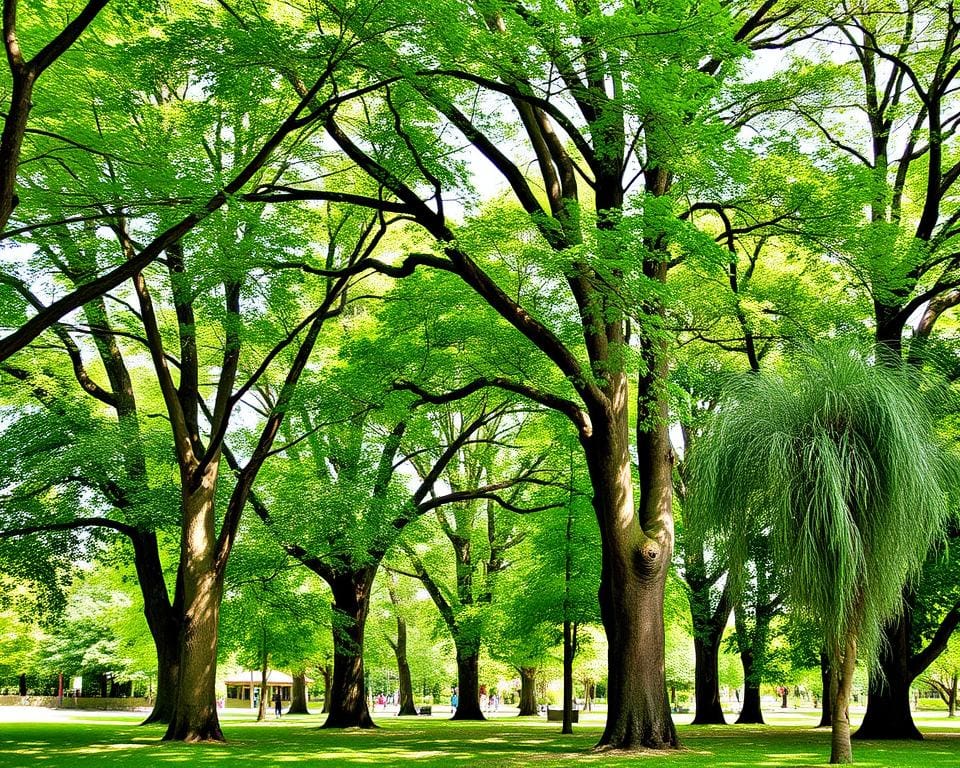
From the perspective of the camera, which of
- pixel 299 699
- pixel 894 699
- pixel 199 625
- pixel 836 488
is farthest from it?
pixel 299 699

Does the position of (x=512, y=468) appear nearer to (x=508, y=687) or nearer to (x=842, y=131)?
(x=842, y=131)

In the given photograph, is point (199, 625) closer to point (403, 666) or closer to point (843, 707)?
point (843, 707)

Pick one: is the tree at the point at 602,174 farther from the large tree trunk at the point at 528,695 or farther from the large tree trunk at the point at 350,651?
the large tree trunk at the point at 528,695

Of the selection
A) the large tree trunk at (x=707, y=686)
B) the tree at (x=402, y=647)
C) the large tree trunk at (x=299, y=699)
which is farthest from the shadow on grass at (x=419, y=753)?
the large tree trunk at (x=299, y=699)

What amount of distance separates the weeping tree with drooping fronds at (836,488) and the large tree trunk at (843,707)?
0.02m

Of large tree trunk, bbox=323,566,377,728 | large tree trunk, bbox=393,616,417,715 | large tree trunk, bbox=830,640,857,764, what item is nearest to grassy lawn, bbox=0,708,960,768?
large tree trunk, bbox=830,640,857,764

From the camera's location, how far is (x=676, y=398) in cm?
1570

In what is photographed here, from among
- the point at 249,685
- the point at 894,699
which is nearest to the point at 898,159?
the point at 894,699

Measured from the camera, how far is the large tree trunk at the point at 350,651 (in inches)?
1061

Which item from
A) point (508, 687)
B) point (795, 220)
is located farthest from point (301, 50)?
point (508, 687)

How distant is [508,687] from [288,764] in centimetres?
9290

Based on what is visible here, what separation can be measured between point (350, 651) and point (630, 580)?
13211 mm

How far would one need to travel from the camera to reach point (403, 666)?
46.5 m

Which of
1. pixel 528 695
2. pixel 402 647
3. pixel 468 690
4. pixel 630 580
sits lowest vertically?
pixel 528 695
